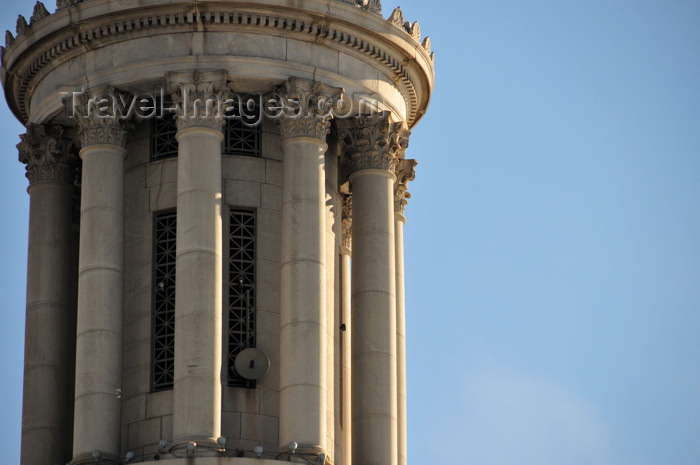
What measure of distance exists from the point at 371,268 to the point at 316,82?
6793 millimetres

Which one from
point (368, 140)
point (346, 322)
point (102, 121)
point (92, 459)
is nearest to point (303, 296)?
point (346, 322)

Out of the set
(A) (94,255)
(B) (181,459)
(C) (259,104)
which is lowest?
(B) (181,459)

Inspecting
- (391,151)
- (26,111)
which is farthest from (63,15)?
(391,151)

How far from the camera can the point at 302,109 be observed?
7881cm

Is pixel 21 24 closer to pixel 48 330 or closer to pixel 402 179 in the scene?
pixel 48 330

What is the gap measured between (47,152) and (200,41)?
7320mm

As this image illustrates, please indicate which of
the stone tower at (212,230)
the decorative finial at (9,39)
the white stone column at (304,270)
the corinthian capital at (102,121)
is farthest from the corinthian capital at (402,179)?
the decorative finial at (9,39)

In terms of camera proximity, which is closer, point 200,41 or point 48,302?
point 200,41

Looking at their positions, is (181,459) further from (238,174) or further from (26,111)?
(26,111)

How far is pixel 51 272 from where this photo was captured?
3191 inches

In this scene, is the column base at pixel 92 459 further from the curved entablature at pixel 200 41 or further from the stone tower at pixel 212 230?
the curved entablature at pixel 200 41

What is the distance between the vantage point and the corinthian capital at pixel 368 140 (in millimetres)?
81188

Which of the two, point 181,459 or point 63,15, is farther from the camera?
point 63,15

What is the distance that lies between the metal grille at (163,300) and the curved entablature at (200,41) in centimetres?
517
